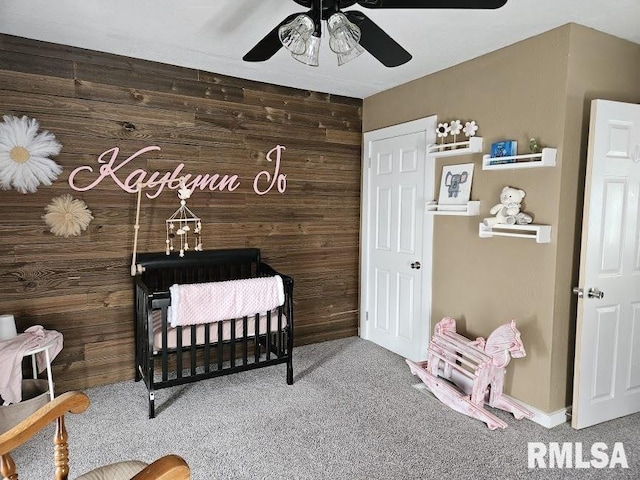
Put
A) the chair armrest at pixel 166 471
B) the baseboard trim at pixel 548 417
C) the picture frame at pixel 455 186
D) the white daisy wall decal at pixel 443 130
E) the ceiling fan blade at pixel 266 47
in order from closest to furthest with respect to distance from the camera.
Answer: the chair armrest at pixel 166 471, the ceiling fan blade at pixel 266 47, the baseboard trim at pixel 548 417, the picture frame at pixel 455 186, the white daisy wall decal at pixel 443 130

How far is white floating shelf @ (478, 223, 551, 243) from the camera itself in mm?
2443

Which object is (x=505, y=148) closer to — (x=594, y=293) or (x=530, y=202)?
(x=530, y=202)

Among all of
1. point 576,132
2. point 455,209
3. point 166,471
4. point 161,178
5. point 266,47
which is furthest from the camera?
point 161,178

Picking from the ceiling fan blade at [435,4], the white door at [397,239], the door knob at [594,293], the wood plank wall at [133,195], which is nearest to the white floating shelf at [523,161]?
the white door at [397,239]

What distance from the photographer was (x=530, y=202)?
2586 mm

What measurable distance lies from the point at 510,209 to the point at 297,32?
66.8 inches

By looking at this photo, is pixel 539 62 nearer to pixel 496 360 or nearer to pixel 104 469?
pixel 496 360

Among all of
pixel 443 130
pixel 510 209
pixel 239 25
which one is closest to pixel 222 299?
pixel 239 25

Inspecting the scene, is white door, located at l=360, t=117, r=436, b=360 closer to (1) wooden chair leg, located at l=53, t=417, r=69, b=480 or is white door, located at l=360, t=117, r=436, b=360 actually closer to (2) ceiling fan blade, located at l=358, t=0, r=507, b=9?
(2) ceiling fan blade, located at l=358, t=0, r=507, b=9

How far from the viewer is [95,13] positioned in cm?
231

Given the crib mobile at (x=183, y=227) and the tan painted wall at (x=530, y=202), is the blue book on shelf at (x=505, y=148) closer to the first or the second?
the tan painted wall at (x=530, y=202)

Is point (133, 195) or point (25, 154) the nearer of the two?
point (25, 154)

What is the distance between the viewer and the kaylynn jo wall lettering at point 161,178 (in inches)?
115

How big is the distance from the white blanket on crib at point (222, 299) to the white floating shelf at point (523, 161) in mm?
1549
